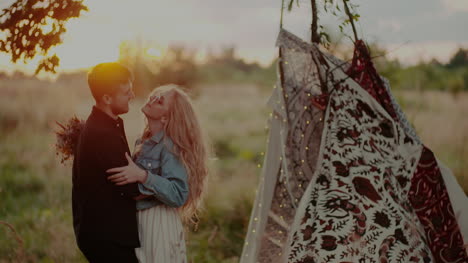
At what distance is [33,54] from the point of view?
3980 millimetres

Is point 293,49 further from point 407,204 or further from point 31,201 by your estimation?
point 31,201

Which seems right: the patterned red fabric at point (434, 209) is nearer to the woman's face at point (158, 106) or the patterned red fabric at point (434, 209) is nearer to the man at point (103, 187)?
the woman's face at point (158, 106)

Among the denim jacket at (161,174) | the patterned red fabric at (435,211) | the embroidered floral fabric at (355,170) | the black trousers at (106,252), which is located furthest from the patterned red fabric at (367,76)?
the black trousers at (106,252)

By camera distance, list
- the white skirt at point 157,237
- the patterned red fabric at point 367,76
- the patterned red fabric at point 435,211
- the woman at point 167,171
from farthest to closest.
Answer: the patterned red fabric at point 367,76 → the patterned red fabric at point 435,211 → the white skirt at point 157,237 → the woman at point 167,171

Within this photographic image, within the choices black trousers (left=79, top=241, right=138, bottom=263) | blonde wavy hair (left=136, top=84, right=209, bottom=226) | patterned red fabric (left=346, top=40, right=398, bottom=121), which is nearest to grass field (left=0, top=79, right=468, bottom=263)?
blonde wavy hair (left=136, top=84, right=209, bottom=226)

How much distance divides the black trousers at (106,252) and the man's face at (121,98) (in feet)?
2.55

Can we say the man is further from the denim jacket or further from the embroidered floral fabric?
the embroidered floral fabric

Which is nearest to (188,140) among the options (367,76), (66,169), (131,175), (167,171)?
(167,171)

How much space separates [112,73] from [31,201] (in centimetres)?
642

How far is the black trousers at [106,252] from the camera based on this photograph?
3320 mm

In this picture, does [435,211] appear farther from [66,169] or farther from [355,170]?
[66,169]

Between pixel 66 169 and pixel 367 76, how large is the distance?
7.49 meters

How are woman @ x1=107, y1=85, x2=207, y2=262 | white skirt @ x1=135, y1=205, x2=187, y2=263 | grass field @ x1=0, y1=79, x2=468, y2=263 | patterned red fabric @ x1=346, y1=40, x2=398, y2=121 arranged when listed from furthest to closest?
grass field @ x1=0, y1=79, x2=468, y2=263 → patterned red fabric @ x1=346, y1=40, x2=398, y2=121 → white skirt @ x1=135, y1=205, x2=187, y2=263 → woman @ x1=107, y1=85, x2=207, y2=262

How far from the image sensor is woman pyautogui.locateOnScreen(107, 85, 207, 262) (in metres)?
3.41
